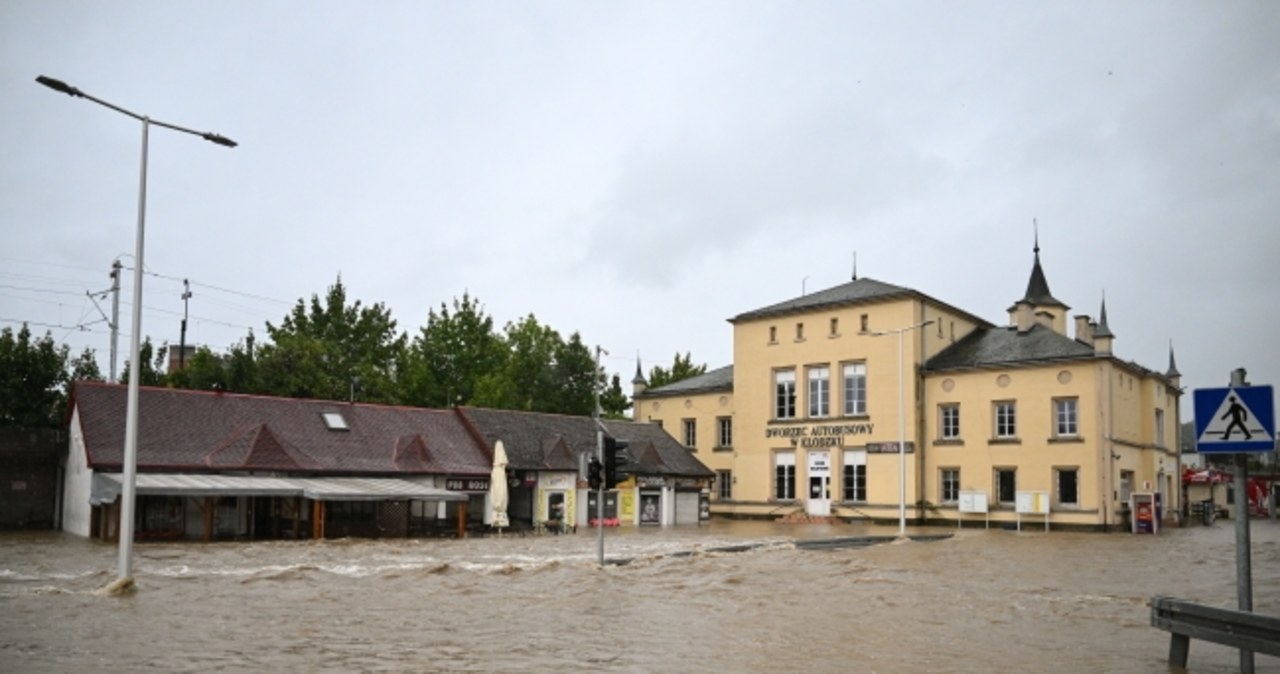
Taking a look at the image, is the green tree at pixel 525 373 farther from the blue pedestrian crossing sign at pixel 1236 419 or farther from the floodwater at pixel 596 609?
the blue pedestrian crossing sign at pixel 1236 419

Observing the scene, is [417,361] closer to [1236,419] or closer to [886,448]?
[886,448]

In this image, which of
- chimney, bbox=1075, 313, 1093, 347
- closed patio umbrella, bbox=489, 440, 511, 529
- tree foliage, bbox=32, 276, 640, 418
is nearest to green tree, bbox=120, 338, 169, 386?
tree foliage, bbox=32, 276, 640, 418

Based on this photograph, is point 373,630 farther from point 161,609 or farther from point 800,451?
point 800,451

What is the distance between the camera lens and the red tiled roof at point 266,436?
35.9 meters

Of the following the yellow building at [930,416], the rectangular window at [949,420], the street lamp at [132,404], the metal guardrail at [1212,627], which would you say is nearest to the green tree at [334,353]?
the yellow building at [930,416]

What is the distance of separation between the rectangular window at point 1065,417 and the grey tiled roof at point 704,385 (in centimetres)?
1893

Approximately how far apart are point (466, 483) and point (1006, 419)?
25.8 metres

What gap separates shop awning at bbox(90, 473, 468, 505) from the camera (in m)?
32.3

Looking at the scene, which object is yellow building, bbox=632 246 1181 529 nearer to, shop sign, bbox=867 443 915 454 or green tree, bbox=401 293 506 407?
shop sign, bbox=867 443 915 454

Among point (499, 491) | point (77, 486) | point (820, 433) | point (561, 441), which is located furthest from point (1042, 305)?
point (77, 486)

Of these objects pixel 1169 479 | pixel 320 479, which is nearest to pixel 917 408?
pixel 1169 479

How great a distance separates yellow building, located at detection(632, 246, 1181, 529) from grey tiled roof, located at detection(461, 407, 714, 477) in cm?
538

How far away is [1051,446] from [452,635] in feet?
134

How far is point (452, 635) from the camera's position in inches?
544
